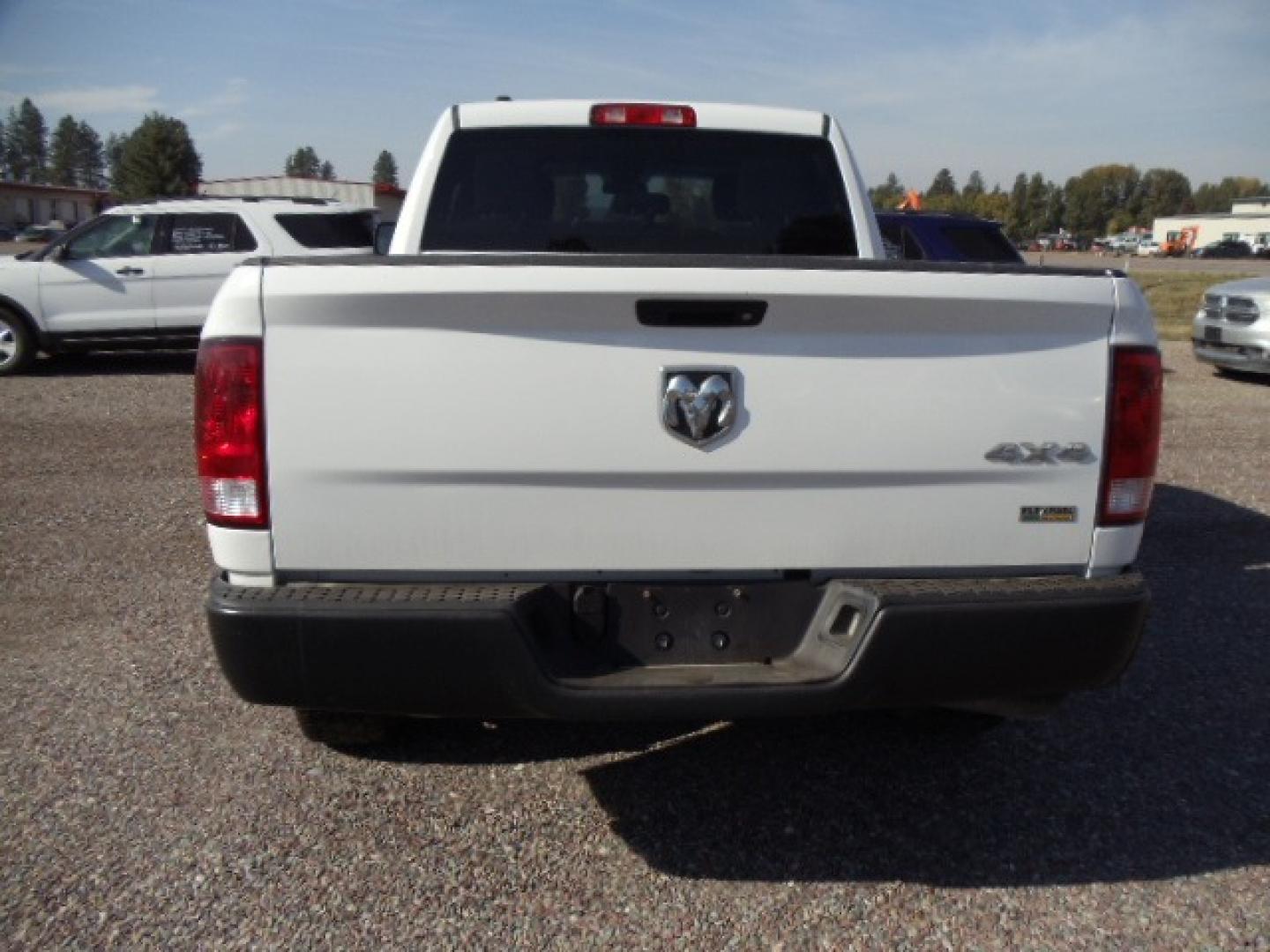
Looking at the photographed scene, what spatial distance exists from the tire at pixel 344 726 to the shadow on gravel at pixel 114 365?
34.1 feet

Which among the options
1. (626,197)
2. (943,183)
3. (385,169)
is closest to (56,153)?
(385,169)

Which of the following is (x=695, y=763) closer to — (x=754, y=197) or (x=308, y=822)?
(x=308, y=822)

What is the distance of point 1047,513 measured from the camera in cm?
270

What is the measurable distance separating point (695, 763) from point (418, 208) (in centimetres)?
214

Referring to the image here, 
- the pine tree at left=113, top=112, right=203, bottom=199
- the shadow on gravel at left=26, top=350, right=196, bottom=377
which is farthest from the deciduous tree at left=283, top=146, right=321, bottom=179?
the shadow on gravel at left=26, top=350, right=196, bottom=377

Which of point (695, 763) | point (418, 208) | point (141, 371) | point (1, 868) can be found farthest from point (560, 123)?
point (141, 371)

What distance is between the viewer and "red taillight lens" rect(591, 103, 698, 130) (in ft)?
13.2

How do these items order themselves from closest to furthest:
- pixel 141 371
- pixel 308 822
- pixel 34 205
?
pixel 308 822 < pixel 141 371 < pixel 34 205

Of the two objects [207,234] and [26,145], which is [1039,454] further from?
[26,145]

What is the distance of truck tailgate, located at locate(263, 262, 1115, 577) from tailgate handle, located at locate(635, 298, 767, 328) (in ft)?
0.06

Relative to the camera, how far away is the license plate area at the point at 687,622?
2.68m

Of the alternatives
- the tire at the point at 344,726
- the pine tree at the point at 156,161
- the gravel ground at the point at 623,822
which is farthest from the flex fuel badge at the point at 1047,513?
the pine tree at the point at 156,161

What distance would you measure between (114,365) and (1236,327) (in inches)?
511

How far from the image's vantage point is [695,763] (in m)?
3.58
